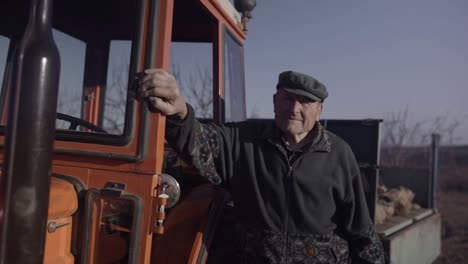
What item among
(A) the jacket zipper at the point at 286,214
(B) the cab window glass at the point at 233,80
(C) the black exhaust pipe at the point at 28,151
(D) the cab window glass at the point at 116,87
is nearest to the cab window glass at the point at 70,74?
(D) the cab window glass at the point at 116,87

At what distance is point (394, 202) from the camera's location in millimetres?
4602

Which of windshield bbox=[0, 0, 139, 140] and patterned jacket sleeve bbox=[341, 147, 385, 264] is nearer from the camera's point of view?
windshield bbox=[0, 0, 139, 140]

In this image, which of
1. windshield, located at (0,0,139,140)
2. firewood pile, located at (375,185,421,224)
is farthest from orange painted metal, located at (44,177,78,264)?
firewood pile, located at (375,185,421,224)

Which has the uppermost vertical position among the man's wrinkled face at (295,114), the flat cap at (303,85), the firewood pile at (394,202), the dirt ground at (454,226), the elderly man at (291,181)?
the flat cap at (303,85)

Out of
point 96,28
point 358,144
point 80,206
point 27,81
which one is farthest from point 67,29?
point 358,144

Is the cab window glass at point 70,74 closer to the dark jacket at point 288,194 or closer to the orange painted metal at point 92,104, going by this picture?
the orange painted metal at point 92,104

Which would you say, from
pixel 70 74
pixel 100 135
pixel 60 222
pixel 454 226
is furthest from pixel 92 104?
pixel 454 226

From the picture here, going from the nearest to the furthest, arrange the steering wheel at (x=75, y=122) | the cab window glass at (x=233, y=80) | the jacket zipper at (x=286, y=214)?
the steering wheel at (x=75, y=122) < the jacket zipper at (x=286, y=214) < the cab window glass at (x=233, y=80)

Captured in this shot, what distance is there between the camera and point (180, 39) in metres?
2.89

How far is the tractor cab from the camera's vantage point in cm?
100

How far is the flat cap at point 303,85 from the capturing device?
2.23 metres

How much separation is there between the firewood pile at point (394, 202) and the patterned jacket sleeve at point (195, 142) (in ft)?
8.32

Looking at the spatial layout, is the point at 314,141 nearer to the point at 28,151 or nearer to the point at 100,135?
the point at 100,135

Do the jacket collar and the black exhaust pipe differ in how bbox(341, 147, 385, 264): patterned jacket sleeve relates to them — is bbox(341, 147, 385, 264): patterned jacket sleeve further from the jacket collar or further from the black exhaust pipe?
the black exhaust pipe
